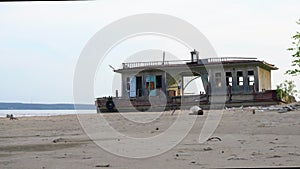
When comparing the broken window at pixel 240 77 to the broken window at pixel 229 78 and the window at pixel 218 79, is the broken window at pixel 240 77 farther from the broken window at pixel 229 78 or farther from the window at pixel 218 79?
the window at pixel 218 79

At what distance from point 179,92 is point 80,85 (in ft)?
68.1

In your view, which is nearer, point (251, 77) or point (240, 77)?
point (251, 77)

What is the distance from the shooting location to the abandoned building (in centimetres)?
2131

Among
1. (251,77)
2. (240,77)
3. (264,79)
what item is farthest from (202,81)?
(264,79)

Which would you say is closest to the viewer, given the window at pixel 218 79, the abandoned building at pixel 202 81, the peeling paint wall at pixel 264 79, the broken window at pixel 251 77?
the abandoned building at pixel 202 81

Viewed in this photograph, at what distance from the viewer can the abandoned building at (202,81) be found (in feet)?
69.9

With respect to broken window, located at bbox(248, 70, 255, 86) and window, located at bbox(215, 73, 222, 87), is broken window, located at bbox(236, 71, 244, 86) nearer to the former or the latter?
broken window, located at bbox(248, 70, 255, 86)

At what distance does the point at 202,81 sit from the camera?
2347 centimetres

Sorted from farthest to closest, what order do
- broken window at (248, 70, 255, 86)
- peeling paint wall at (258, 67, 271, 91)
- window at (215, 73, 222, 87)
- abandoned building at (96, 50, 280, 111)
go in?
peeling paint wall at (258, 67, 271, 91) < window at (215, 73, 222, 87) < broken window at (248, 70, 255, 86) < abandoned building at (96, 50, 280, 111)

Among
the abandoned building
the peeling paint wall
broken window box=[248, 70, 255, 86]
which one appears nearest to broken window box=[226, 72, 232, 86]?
the abandoned building

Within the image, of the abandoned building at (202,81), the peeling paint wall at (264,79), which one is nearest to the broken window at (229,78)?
the abandoned building at (202,81)

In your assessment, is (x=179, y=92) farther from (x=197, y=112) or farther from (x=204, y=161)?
(x=204, y=161)

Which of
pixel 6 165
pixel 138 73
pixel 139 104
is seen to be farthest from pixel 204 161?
pixel 138 73

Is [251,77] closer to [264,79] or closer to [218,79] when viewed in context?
[218,79]
